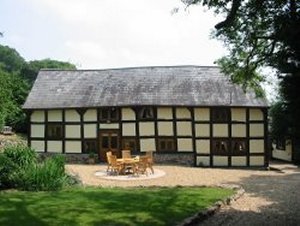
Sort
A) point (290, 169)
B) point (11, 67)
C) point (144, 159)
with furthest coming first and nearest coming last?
point (11, 67) → point (290, 169) → point (144, 159)

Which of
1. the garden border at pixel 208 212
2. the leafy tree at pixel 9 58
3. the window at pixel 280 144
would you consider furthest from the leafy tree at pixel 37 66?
the garden border at pixel 208 212

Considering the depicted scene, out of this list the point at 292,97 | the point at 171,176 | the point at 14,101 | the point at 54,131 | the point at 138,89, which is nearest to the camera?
the point at 292,97

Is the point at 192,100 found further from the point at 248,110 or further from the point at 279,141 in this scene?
the point at 279,141

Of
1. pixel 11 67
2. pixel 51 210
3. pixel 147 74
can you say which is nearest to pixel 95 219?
pixel 51 210

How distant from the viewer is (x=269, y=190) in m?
22.4

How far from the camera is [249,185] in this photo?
78.5ft

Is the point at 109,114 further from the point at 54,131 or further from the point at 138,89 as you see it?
the point at 54,131

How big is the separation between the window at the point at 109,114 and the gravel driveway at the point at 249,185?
414 centimetres

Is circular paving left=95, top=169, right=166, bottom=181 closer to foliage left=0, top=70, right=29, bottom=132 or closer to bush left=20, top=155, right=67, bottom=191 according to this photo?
foliage left=0, top=70, right=29, bottom=132

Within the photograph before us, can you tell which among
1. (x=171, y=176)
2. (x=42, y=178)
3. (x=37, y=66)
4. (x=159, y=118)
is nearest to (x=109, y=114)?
(x=159, y=118)

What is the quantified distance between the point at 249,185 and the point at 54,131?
660 inches

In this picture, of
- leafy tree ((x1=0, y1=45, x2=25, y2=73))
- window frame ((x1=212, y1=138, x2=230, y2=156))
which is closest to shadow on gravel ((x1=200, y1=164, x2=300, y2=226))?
window frame ((x1=212, y1=138, x2=230, y2=156))

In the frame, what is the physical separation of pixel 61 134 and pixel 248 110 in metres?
Result: 13.1

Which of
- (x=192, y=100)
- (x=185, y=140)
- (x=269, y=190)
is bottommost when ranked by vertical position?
(x=269, y=190)
